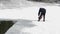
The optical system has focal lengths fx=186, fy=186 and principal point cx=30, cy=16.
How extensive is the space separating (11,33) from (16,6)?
15515 millimetres

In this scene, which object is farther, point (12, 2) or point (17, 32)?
point (12, 2)

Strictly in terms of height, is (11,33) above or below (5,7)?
above

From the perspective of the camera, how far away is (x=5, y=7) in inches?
918

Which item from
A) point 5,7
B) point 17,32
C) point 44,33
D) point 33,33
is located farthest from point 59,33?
point 5,7

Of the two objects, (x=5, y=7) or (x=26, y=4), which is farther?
(x=26, y=4)

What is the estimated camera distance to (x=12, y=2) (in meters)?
24.6

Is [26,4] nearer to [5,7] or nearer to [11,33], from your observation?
[5,7]

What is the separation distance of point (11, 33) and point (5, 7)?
573 inches

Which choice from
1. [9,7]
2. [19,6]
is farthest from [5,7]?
[19,6]

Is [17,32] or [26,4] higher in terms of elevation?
[17,32]

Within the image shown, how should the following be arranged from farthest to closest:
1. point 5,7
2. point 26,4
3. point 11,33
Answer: point 26,4 → point 5,7 → point 11,33

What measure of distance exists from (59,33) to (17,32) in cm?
218

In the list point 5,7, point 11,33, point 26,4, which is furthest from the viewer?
point 26,4

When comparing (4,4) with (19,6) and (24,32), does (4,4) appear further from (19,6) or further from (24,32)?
(24,32)
